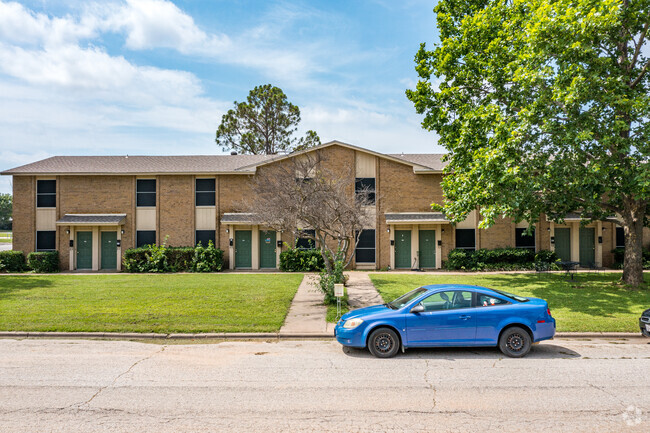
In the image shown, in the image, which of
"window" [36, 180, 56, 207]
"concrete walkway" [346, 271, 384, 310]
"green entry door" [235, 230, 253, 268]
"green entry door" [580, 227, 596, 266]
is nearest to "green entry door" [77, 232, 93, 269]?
"window" [36, 180, 56, 207]

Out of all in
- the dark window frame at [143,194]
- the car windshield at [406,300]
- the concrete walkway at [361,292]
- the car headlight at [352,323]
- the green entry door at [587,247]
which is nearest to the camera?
the car headlight at [352,323]

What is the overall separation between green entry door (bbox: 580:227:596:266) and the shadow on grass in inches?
1039

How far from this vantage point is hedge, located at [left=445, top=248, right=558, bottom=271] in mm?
21625

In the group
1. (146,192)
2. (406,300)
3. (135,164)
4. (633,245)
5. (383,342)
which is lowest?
(383,342)

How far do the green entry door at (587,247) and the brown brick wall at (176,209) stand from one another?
21801 mm

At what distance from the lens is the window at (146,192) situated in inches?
906

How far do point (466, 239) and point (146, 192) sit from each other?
18048 mm

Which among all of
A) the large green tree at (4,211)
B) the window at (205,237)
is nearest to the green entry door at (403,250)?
the window at (205,237)

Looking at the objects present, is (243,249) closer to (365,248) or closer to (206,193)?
(206,193)

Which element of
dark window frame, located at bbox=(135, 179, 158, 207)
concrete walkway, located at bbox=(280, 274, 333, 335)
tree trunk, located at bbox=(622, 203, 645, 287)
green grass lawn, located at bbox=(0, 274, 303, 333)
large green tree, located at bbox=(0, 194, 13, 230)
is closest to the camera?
concrete walkway, located at bbox=(280, 274, 333, 335)

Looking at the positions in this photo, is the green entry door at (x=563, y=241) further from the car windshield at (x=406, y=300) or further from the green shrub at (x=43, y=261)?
the green shrub at (x=43, y=261)

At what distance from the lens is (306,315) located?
1150 cm

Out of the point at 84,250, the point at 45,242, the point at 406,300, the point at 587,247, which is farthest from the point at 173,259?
the point at 587,247

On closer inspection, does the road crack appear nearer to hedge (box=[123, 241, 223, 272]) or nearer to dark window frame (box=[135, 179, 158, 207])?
hedge (box=[123, 241, 223, 272])
